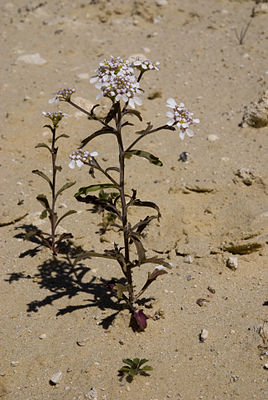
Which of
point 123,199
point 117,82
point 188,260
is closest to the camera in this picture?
point 117,82

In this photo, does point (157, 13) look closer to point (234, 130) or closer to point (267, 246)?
point (234, 130)

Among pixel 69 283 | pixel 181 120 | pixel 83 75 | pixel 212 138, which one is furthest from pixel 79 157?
pixel 83 75

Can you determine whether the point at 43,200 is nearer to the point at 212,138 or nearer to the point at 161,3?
the point at 212,138

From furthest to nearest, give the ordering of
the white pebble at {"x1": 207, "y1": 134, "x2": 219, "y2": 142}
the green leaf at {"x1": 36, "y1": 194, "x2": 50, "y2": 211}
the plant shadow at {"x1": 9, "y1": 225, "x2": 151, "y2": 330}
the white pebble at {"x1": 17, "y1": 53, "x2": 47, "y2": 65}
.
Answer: the white pebble at {"x1": 17, "y1": 53, "x2": 47, "y2": 65} < the white pebble at {"x1": 207, "y1": 134, "x2": 219, "y2": 142} < the green leaf at {"x1": 36, "y1": 194, "x2": 50, "y2": 211} < the plant shadow at {"x1": 9, "y1": 225, "x2": 151, "y2": 330}

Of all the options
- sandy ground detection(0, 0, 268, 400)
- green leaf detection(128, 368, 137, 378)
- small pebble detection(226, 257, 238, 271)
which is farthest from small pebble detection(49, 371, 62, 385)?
small pebble detection(226, 257, 238, 271)

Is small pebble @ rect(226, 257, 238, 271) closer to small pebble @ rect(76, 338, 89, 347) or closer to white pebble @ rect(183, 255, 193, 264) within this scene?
white pebble @ rect(183, 255, 193, 264)

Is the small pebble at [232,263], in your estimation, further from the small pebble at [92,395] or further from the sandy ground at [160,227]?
the small pebble at [92,395]

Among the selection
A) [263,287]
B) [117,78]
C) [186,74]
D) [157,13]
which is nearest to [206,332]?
[263,287]

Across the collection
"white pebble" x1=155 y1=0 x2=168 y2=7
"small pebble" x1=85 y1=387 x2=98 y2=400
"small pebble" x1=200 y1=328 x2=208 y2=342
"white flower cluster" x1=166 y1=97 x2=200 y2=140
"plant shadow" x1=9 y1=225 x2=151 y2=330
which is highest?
"white flower cluster" x1=166 y1=97 x2=200 y2=140
